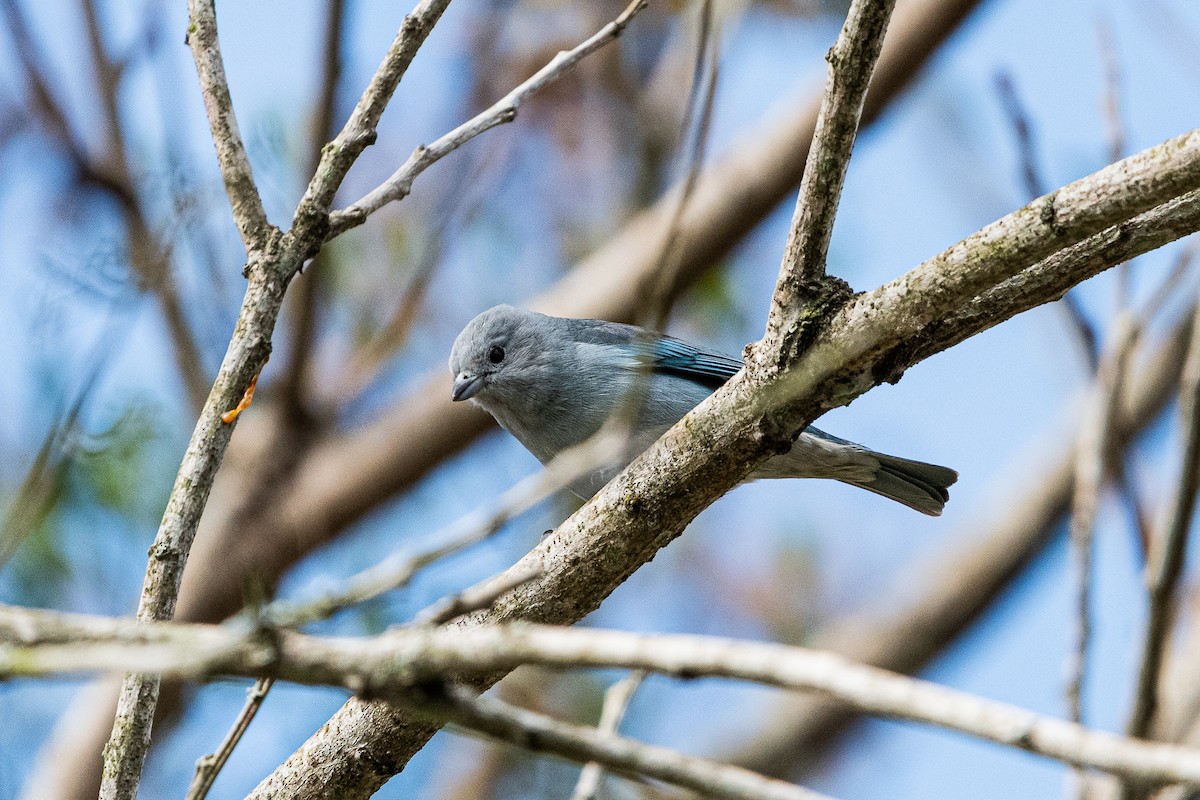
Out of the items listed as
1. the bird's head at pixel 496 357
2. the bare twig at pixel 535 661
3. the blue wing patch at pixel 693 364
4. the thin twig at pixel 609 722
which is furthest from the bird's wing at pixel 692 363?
the bare twig at pixel 535 661

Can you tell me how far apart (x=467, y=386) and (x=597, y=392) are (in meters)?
0.68

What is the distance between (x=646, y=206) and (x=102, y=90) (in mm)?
4444

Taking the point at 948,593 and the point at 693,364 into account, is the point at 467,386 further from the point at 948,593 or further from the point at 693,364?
the point at 948,593

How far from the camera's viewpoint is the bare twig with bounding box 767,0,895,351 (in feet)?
9.26

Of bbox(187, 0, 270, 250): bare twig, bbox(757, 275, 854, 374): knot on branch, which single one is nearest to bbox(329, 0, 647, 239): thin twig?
bbox(187, 0, 270, 250): bare twig

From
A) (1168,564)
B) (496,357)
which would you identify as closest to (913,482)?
(1168,564)

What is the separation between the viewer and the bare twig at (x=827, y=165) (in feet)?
9.26

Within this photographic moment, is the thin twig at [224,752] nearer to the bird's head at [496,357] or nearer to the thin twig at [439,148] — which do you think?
the thin twig at [439,148]

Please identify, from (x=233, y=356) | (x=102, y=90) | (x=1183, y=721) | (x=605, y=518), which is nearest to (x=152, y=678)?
(x=233, y=356)

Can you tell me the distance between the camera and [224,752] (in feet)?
9.59

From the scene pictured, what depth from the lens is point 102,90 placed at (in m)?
8.26

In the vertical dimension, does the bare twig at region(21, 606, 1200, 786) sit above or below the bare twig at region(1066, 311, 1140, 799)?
below

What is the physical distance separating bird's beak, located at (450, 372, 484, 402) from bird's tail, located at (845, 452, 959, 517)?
192 cm

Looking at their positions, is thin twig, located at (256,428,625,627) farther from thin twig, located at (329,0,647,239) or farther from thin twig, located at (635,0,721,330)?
thin twig, located at (329,0,647,239)
